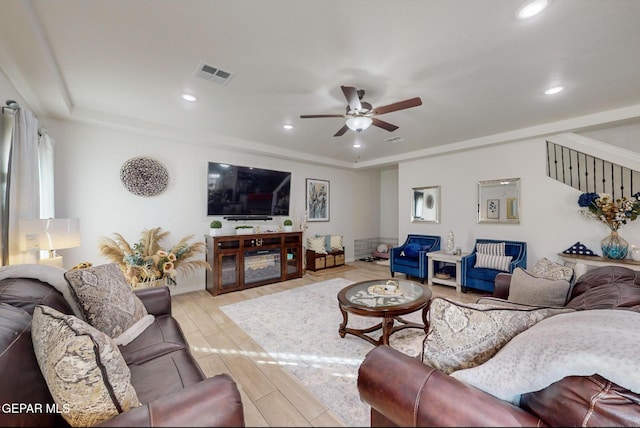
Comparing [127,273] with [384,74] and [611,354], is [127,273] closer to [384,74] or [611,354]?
[384,74]

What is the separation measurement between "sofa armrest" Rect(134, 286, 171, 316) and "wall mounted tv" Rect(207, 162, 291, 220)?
7.31 ft

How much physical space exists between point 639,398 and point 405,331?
207 centimetres

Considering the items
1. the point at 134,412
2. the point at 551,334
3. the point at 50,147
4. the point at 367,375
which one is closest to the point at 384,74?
the point at 551,334

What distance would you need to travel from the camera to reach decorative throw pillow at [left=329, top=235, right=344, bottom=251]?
5.77m

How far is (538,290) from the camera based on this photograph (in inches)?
77.4

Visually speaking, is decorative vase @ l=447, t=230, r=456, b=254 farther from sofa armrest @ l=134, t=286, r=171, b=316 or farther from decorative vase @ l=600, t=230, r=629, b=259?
sofa armrest @ l=134, t=286, r=171, b=316

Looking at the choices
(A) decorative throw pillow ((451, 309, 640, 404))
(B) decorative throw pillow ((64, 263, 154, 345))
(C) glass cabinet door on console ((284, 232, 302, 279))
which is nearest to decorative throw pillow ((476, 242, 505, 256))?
(C) glass cabinet door on console ((284, 232, 302, 279))

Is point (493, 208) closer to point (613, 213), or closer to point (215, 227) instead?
point (613, 213)

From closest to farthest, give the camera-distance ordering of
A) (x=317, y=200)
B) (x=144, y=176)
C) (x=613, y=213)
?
(x=613, y=213) < (x=144, y=176) < (x=317, y=200)

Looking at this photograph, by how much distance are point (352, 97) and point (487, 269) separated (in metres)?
3.20

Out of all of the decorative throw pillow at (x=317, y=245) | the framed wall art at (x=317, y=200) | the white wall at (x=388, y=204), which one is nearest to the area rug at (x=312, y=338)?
the decorative throw pillow at (x=317, y=245)

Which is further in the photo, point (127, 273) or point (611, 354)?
point (127, 273)

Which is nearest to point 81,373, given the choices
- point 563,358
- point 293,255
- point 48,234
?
point 563,358

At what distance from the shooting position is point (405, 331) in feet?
8.57
